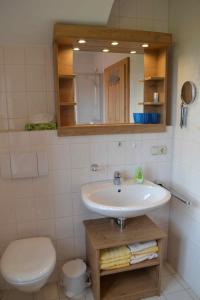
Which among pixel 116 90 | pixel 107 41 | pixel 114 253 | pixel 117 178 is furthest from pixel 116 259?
pixel 107 41

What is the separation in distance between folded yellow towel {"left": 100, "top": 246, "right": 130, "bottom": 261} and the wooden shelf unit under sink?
61 millimetres

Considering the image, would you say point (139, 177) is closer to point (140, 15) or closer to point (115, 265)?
point (115, 265)

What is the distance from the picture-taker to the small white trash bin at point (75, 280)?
6.07 feet

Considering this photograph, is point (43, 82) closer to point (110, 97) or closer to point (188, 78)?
point (110, 97)

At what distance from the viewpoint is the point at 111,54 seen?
1.95 meters

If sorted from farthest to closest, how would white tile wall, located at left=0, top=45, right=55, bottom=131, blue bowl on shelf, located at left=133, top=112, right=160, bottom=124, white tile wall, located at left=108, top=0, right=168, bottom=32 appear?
1. blue bowl on shelf, located at left=133, top=112, right=160, bottom=124
2. white tile wall, located at left=108, top=0, right=168, bottom=32
3. white tile wall, located at left=0, top=45, right=55, bottom=131

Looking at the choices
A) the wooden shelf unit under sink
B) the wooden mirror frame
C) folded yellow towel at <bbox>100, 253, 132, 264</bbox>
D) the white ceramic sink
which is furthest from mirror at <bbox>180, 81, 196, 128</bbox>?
folded yellow towel at <bbox>100, 253, 132, 264</bbox>

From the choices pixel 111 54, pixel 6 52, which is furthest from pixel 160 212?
pixel 6 52

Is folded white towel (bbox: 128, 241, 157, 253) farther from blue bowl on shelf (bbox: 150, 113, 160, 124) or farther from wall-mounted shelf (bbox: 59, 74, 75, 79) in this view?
wall-mounted shelf (bbox: 59, 74, 75, 79)

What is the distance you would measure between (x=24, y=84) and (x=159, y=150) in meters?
1.25

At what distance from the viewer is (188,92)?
6.00ft

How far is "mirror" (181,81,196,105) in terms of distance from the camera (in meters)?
1.76

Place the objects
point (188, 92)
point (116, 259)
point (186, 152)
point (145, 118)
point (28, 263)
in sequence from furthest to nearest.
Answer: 1. point (145, 118)
2. point (186, 152)
3. point (188, 92)
4. point (116, 259)
5. point (28, 263)

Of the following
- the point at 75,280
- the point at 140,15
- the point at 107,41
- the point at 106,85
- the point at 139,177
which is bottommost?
the point at 75,280
